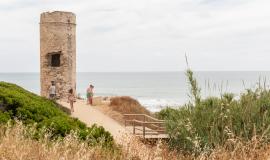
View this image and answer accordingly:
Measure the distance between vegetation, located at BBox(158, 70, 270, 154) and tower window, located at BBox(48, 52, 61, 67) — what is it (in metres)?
17.1

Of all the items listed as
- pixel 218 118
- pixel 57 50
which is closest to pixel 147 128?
pixel 57 50

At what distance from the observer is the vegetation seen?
6.67 metres

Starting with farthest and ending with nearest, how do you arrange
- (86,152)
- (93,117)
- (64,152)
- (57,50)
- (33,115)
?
(57,50)
(93,117)
(33,115)
(86,152)
(64,152)

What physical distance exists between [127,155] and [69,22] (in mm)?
19417

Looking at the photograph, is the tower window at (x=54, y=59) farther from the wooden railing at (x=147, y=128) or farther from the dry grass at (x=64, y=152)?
the dry grass at (x=64, y=152)

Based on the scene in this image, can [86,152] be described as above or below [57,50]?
below

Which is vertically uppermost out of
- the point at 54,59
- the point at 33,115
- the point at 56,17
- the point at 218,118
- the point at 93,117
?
the point at 56,17

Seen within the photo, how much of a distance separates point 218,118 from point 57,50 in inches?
698

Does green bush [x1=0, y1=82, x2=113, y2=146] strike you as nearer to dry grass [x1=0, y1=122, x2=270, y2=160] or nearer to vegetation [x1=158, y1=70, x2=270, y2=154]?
vegetation [x1=158, y1=70, x2=270, y2=154]

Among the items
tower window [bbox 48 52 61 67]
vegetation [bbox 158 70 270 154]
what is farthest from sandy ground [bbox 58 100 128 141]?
vegetation [bbox 158 70 270 154]

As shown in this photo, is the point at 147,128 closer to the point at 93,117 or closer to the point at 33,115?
the point at 93,117

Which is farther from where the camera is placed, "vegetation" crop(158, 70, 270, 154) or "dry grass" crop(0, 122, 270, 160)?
"vegetation" crop(158, 70, 270, 154)

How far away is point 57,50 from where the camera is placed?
23688mm

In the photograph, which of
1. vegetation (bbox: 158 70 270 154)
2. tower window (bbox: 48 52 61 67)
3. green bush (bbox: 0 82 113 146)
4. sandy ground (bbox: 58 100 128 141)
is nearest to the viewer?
vegetation (bbox: 158 70 270 154)
